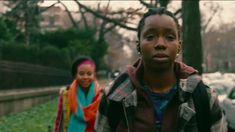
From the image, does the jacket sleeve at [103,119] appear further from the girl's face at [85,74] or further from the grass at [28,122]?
the grass at [28,122]

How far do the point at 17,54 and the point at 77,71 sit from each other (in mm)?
17726

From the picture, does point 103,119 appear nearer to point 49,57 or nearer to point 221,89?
point 221,89

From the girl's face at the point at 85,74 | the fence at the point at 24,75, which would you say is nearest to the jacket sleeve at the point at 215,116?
the girl's face at the point at 85,74

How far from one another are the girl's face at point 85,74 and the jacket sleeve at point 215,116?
3.69 m

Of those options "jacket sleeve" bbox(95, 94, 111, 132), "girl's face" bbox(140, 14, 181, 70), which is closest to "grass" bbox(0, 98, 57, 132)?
"jacket sleeve" bbox(95, 94, 111, 132)

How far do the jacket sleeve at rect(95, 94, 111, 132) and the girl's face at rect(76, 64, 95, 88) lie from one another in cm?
350

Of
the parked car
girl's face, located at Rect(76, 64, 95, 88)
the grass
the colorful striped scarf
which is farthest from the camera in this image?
the parked car

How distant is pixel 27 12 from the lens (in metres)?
36.4

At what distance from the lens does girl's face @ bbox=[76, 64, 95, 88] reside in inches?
255

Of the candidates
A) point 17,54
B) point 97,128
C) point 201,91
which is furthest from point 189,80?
point 17,54

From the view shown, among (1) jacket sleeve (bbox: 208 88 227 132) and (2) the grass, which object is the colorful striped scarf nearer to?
(1) jacket sleeve (bbox: 208 88 227 132)

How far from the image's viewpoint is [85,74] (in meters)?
6.50

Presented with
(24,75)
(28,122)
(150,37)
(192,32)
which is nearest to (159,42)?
(150,37)

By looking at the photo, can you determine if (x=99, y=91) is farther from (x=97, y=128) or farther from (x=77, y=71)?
(x=97, y=128)
